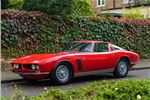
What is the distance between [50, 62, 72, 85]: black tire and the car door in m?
0.94

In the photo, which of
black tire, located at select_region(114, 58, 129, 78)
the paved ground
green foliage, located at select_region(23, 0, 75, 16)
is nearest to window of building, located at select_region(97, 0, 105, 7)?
green foliage, located at select_region(23, 0, 75, 16)

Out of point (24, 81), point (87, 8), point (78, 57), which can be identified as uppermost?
point (87, 8)

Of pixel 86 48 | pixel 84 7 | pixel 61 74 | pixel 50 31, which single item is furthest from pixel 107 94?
pixel 84 7

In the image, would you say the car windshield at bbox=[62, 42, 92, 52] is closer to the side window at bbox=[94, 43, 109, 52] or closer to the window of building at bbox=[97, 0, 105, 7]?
the side window at bbox=[94, 43, 109, 52]

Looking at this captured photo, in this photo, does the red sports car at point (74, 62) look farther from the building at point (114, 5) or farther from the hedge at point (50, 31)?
the building at point (114, 5)

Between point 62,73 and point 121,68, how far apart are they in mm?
3117

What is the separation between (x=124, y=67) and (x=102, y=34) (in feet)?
21.5

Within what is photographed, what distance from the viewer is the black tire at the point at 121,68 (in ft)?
48.3

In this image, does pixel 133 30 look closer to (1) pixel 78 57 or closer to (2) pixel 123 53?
(2) pixel 123 53

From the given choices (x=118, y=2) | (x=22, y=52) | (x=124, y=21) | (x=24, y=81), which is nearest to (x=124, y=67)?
(x=24, y=81)

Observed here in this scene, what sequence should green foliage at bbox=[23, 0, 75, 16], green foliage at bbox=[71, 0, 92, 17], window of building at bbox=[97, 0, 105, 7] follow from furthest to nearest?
window of building at bbox=[97, 0, 105, 7] < green foliage at bbox=[71, 0, 92, 17] < green foliage at bbox=[23, 0, 75, 16]

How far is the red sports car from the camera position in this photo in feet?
39.8

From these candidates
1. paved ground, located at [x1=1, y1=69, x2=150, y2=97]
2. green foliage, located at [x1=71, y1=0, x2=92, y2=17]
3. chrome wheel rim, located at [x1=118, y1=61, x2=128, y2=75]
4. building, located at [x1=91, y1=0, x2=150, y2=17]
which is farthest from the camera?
building, located at [x1=91, y1=0, x2=150, y2=17]

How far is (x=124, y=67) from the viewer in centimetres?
1498
